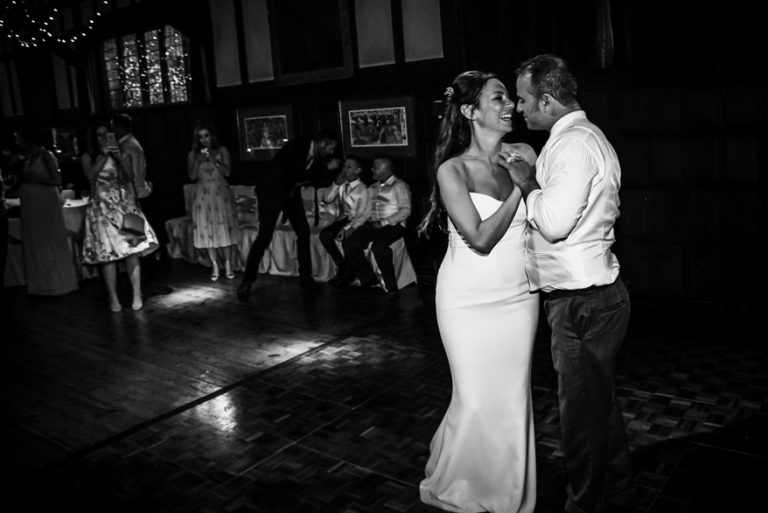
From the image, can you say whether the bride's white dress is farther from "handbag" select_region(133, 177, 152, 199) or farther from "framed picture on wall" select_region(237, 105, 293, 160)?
"framed picture on wall" select_region(237, 105, 293, 160)

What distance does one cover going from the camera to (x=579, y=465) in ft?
8.50

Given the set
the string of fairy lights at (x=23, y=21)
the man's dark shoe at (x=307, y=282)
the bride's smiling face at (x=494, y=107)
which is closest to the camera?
the bride's smiling face at (x=494, y=107)

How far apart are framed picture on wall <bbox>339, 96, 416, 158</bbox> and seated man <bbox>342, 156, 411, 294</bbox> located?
2.29 feet

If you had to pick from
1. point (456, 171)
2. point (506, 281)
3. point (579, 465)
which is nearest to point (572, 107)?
point (456, 171)

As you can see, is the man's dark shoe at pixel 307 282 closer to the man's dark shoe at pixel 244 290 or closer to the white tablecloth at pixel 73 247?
the man's dark shoe at pixel 244 290

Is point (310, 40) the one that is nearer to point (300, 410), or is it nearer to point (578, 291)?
point (300, 410)

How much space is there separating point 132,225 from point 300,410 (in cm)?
311

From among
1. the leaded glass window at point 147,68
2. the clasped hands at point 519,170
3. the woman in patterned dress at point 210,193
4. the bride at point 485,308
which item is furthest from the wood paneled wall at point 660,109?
the leaded glass window at point 147,68

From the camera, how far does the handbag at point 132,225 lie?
247 inches

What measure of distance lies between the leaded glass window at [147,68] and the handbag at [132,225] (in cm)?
401

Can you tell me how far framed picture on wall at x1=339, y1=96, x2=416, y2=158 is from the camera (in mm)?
7254

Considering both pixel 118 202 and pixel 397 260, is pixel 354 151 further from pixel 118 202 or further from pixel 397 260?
pixel 118 202

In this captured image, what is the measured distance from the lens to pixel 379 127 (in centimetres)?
750

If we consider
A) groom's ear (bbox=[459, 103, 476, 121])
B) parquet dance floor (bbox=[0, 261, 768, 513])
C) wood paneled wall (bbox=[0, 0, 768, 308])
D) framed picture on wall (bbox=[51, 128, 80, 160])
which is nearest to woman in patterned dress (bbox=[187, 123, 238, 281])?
parquet dance floor (bbox=[0, 261, 768, 513])
